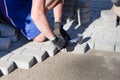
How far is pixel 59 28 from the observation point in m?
3.72

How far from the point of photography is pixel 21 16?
3.90 m

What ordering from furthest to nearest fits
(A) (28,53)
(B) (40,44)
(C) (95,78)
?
(B) (40,44) → (A) (28,53) → (C) (95,78)

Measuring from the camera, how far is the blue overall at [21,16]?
385cm

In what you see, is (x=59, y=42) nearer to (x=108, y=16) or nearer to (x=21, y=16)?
(x=21, y=16)

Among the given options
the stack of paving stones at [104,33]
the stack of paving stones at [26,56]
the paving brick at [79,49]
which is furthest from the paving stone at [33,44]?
the stack of paving stones at [104,33]

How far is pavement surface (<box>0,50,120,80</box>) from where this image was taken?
321cm

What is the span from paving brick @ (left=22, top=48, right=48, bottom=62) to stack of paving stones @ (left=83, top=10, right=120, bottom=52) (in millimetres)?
650

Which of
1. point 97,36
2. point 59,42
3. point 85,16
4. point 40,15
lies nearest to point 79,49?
point 59,42

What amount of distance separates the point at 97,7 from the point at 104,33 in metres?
1.07

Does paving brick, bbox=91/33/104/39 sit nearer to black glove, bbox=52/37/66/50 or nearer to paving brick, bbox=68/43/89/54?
paving brick, bbox=68/43/89/54

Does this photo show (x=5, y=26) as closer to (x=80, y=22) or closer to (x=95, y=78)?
(x=80, y=22)

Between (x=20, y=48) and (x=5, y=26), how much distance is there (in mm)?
426

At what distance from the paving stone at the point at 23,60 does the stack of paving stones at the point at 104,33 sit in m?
0.87

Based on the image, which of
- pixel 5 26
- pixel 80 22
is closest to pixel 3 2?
pixel 5 26
